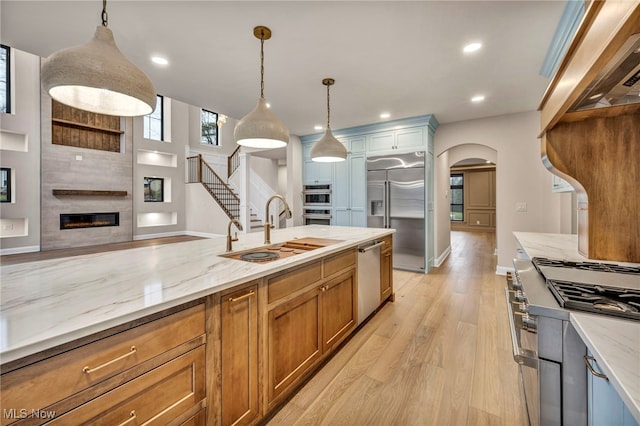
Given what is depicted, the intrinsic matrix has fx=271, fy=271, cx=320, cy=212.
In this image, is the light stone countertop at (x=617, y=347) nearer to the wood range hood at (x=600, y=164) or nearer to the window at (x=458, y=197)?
the wood range hood at (x=600, y=164)

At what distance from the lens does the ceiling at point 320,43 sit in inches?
78.2

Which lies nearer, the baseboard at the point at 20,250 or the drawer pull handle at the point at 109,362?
the drawer pull handle at the point at 109,362

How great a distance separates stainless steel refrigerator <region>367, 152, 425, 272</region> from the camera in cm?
448

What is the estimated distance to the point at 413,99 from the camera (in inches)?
146

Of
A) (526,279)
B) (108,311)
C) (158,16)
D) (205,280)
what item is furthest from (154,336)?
(158,16)

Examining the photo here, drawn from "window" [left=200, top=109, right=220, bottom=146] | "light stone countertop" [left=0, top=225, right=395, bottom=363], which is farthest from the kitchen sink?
"window" [left=200, top=109, right=220, bottom=146]

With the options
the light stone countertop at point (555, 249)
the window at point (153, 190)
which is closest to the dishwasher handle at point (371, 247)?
the light stone countertop at point (555, 249)

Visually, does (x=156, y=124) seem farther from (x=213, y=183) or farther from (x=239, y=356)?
(x=239, y=356)

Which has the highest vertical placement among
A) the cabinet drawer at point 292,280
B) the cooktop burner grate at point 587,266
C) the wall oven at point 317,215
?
the wall oven at point 317,215

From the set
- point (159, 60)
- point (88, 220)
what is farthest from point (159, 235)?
point (159, 60)

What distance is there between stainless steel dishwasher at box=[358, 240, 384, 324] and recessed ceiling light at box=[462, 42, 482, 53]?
1975mm

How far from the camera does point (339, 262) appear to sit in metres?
2.12

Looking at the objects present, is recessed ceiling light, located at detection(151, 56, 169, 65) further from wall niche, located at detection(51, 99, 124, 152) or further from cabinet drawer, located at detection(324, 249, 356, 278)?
wall niche, located at detection(51, 99, 124, 152)

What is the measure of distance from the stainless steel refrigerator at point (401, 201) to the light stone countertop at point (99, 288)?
3.18 meters
